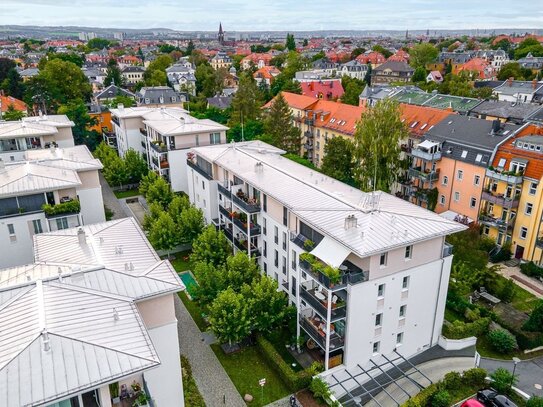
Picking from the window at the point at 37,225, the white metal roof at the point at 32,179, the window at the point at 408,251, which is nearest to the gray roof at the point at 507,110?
the window at the point at 408,251

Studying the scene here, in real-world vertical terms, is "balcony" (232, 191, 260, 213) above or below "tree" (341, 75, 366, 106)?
below

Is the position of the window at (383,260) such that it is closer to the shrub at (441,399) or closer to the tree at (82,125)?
the shrub at (441,399)

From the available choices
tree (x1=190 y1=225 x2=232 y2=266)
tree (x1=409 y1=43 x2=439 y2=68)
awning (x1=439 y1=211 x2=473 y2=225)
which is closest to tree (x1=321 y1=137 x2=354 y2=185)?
awning (x1=439 y1=211 x2=473 y2=225)

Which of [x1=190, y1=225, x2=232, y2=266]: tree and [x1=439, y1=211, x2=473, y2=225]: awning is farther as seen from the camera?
[x1=439, y1=211, x2=473, y2=225]: awning

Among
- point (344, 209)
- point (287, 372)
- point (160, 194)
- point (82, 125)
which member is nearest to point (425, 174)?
point (344, 209)

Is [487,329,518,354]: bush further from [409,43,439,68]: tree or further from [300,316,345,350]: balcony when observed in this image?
[409,43,439,68]: tree

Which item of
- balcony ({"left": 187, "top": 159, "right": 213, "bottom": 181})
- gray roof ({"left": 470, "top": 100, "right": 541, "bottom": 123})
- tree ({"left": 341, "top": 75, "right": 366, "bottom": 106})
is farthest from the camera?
tree ({"left": 341, "top": 75, "right": 366, "bottom": 106})
